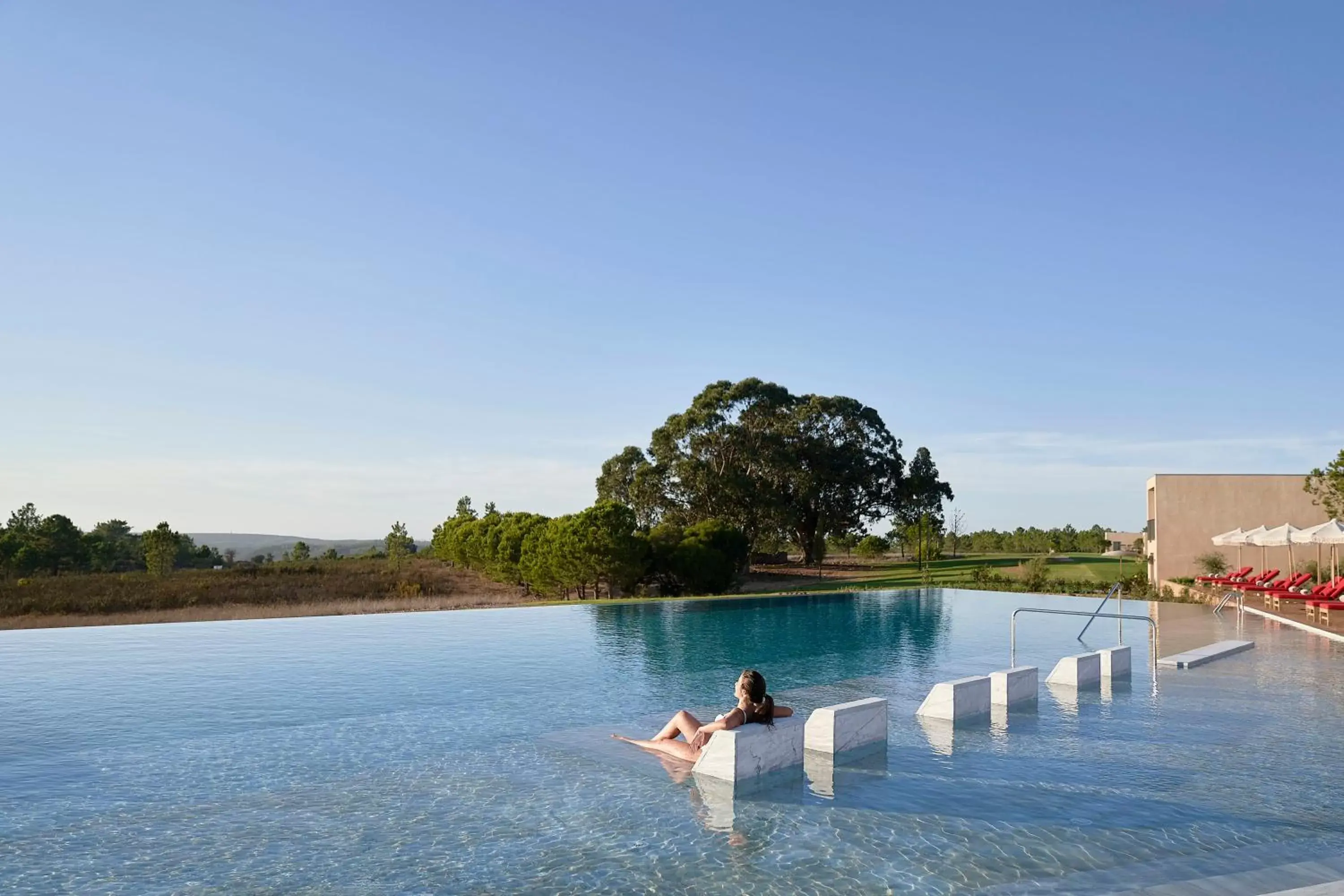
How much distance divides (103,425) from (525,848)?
83.2 feet

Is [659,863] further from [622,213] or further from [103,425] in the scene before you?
[103,425]

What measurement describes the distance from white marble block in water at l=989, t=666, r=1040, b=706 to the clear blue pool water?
1.08 feet

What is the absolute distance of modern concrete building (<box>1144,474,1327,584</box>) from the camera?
96.0 feet

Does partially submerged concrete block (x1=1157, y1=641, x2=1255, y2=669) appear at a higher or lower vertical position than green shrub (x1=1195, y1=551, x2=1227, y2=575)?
lower

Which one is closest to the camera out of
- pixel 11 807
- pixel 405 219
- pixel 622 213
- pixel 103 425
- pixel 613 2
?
pixel 11 807

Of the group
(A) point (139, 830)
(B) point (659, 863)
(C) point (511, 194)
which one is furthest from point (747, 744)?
(C) point (511, 194)

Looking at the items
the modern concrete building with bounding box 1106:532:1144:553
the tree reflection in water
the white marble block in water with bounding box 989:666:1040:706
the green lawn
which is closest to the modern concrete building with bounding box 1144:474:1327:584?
the green lawn

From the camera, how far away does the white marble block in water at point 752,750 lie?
6.75 metres

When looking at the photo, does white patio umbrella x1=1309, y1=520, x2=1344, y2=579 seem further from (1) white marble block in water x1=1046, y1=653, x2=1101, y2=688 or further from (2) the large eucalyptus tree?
(2) the large eucalyptus tree

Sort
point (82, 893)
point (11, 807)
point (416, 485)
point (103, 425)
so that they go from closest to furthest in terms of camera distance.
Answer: point (82, 893) → point (11, 807) → point (103, 425) → point (416, 485)

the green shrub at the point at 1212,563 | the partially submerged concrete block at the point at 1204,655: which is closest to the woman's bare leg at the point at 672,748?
the partially submerged concrete block at the point at 1204,655

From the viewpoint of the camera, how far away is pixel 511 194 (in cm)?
2169

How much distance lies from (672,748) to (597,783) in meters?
0.99

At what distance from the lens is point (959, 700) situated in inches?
351
